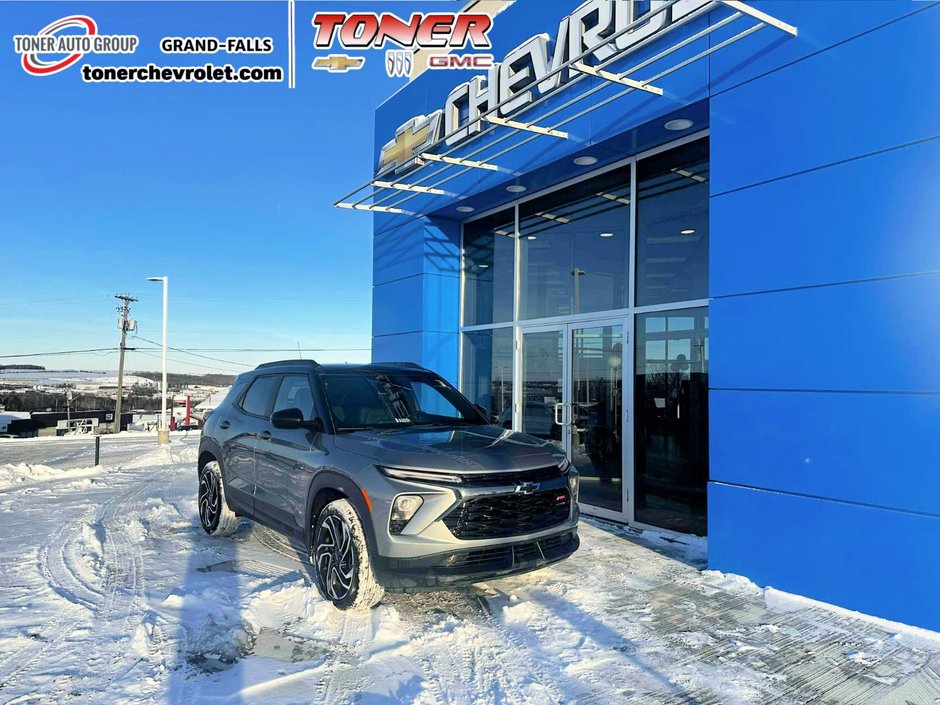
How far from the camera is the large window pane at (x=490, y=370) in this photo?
902cm

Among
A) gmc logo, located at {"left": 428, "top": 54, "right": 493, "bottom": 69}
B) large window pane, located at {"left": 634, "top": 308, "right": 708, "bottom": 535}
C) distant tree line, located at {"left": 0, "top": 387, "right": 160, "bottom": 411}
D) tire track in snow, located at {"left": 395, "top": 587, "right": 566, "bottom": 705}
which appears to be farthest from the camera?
distant tree line, located at {"left": 0, "top": 387, "right": 160, "bottom": 411}

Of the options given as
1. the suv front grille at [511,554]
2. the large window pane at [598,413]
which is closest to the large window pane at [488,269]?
the large window pane at [598,413]

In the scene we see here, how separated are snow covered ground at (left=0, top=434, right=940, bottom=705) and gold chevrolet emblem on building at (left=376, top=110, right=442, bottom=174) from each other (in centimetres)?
553

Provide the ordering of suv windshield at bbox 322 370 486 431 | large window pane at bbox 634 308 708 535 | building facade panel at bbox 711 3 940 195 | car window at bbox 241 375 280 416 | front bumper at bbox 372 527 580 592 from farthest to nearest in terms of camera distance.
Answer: large window pane at bbox 634 308 708 535 < car window at bbox 241 375 280 416 < suv windshield at bbox 322 370 486 431 < building facade panel at bbox 711 3 940 195 < front bumper at bbox 372 527 580 592

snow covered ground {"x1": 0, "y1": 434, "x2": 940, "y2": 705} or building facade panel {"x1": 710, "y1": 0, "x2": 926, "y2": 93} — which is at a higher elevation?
building facade panel {"x1": 710, "y1": 0, "x2": 926, "y2": 93}

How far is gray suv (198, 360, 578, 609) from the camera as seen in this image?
12.5 feet

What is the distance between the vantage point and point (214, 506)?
6199 mm

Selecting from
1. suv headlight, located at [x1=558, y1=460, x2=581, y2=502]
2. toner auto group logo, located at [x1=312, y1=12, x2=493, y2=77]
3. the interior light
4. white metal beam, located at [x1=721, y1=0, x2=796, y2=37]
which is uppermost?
toner auto group logo, located at [x1=312, y1=12, x2=493, y2=77]

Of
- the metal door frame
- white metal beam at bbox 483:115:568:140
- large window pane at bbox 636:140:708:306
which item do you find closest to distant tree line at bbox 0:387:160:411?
the metal door frame

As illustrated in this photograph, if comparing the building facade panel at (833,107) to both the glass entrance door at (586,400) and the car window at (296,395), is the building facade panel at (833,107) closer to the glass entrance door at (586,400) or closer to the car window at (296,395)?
the glass entrance door at (586,400)

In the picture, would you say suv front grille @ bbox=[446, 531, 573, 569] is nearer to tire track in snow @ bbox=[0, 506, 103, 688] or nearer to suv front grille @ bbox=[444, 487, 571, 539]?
suv front grille @ bbox=[444, 487, 571, 539]

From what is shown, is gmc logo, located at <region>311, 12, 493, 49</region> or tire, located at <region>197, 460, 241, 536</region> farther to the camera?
gmc logo, located at <region>311, 12, 493, 49</region>

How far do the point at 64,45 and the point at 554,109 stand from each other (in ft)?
24.5

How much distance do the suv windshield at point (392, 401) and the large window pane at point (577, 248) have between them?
2551 mm
